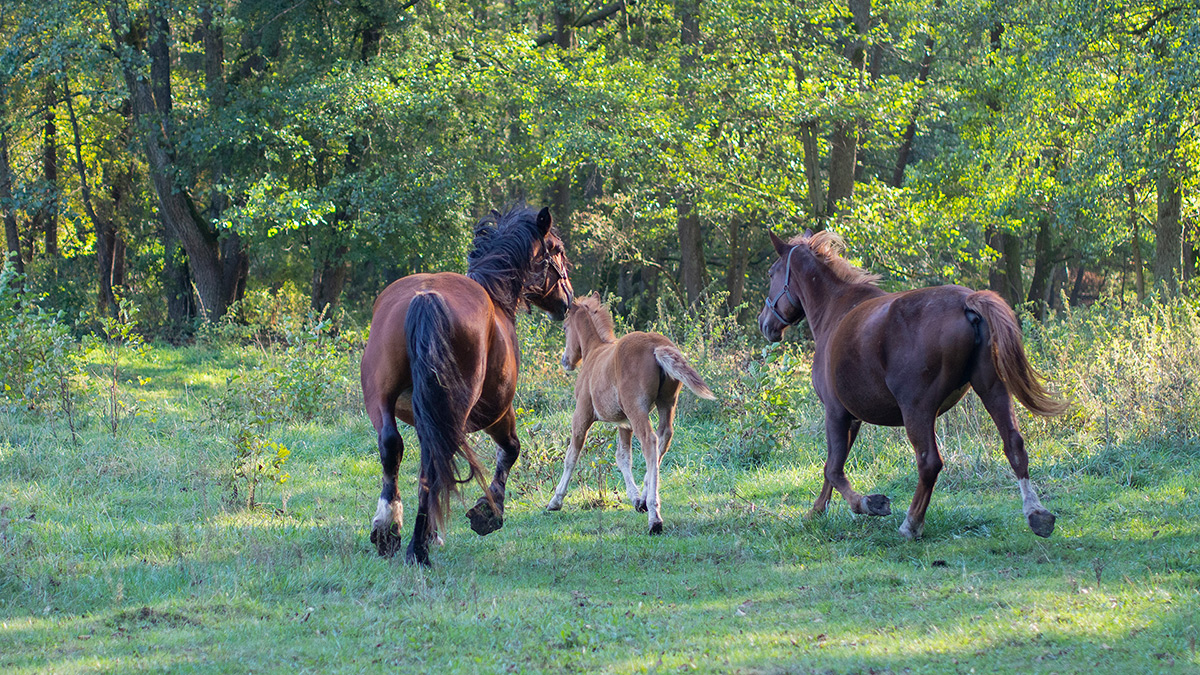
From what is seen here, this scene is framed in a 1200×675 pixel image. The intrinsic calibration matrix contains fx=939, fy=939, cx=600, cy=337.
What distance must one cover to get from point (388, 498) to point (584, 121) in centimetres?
1282

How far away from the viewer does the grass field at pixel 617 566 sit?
3934 millimetres

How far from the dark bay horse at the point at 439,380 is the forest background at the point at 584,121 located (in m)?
9.55

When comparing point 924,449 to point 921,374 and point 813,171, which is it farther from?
point 813,171

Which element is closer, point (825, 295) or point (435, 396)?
point (435, 396)

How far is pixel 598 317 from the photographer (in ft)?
28.0

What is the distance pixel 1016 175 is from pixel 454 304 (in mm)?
19976

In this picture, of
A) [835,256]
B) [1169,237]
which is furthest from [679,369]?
[1169,237]

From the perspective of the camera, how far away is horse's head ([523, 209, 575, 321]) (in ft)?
22.4

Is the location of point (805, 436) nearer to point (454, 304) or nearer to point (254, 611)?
point (454, 304)

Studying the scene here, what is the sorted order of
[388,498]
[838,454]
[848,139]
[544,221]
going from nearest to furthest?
[388,498] < [838,454] < [544,221] < [848,139]

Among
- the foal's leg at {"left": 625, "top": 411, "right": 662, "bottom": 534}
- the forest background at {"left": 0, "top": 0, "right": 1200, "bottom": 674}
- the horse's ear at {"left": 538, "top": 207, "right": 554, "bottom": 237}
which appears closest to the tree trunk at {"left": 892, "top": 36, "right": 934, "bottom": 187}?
the forest background at {"left": 0, "top": 0, "right": 1200, "bottom": 674}

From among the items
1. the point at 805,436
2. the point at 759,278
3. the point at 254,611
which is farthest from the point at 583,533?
the point at 759,278

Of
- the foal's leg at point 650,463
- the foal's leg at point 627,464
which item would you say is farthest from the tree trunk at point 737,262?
the foal's leg at point 650,463

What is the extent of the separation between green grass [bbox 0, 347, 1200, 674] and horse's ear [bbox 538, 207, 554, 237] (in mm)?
1967
